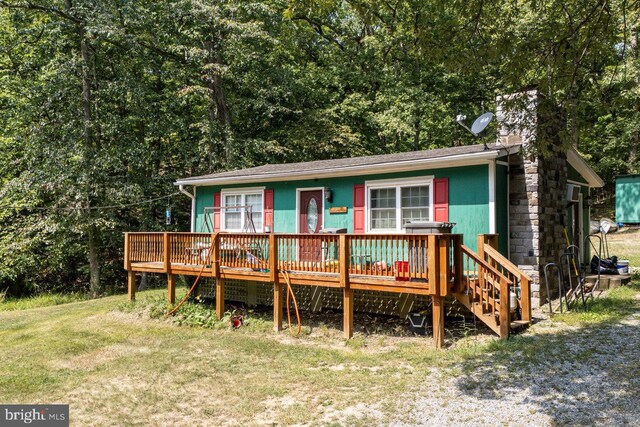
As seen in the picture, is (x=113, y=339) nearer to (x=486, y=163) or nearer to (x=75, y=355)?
(x=75, y=355)

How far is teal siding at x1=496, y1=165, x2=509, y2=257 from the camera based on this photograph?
Answer: 8.41 m

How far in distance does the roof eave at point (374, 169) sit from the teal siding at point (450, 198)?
0.48ft

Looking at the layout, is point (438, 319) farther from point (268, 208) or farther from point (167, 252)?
point (167, 252)

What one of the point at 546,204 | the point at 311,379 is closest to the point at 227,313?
the point at 311,379

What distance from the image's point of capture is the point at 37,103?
49.5 ft

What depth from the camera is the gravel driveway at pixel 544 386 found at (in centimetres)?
418

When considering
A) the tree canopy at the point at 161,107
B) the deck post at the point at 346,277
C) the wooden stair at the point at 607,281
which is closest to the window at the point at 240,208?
the deck post at the point at 346,277

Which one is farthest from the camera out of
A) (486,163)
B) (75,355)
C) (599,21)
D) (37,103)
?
(37,103)

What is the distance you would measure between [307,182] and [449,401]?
6.67 meters

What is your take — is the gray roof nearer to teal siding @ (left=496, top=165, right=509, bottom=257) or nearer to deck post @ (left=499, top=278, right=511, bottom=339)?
teal siding @ (left=496, top=165, right=509, bottom=257)

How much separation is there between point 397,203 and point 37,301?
1251 centimetres

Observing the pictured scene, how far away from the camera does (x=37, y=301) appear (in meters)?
14.7

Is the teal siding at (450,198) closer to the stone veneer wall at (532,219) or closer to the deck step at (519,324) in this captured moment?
the stone veneer wall at (532,219)

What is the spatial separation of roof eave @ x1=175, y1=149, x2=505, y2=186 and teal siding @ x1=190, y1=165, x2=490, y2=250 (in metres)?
0.15
